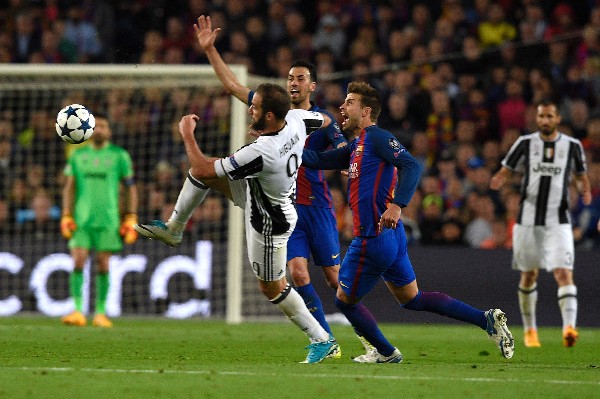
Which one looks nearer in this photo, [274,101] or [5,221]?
[274,101]

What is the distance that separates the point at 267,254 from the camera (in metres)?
8.35

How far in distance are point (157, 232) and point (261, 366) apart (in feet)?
4.51

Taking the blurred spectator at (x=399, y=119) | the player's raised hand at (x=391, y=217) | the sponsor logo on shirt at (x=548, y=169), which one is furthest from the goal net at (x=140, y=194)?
the player's raised hand at (x=391, y=217)

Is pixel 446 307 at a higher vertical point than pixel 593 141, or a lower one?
lower

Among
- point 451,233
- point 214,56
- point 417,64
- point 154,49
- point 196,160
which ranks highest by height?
point 154,49

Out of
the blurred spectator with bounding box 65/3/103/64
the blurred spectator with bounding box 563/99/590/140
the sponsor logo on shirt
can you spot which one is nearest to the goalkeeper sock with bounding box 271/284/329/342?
the sponsor logo on shirt

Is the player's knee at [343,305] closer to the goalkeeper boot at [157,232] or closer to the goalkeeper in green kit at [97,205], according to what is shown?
the goalkeeper boot at [157,232]

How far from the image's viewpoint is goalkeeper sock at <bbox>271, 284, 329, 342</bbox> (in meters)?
8.47

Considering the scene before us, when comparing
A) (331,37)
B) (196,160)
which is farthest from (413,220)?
(196,160)

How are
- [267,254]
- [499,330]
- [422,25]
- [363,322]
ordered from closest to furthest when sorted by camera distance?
[267,254], [363,322], [499,330], [422,25]

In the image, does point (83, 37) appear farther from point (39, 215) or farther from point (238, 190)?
point (238, 190)

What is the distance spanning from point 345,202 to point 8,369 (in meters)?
8.50

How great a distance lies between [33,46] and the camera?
1942 centimetres

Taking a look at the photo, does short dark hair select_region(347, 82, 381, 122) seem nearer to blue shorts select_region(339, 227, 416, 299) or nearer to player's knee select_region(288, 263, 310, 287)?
blue shorts select_region(339, 227, 416, 299)
